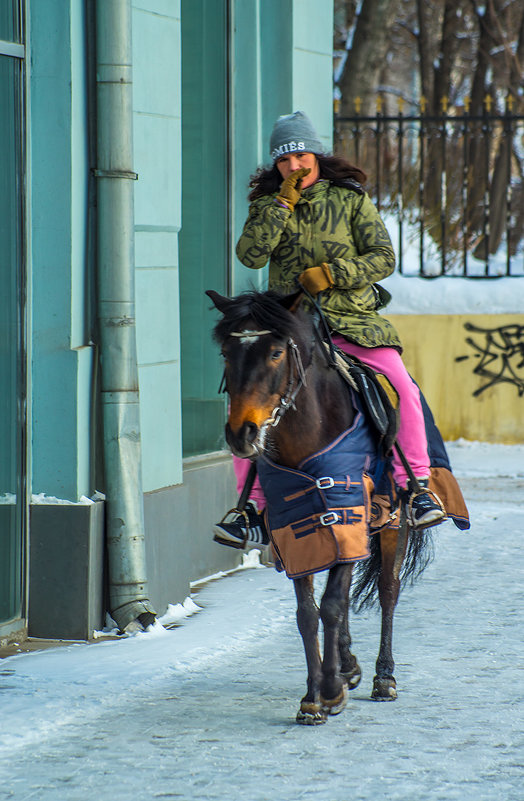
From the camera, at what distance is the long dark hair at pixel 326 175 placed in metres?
4.99

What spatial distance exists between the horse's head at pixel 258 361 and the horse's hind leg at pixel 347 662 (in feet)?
3.85

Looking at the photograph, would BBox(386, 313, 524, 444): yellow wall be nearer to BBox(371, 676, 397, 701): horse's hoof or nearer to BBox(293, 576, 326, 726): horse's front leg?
BBox(371, 676, 397, 701): horse's hoof

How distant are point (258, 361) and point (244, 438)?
291 mm

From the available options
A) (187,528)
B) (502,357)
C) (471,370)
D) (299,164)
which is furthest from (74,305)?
(502,357)

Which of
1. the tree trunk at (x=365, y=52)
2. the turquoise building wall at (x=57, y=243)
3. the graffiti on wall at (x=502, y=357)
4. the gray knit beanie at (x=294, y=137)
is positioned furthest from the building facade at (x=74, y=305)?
the tree trunk at (x=365, y=52)

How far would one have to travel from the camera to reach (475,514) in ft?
30.6

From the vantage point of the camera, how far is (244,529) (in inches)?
191

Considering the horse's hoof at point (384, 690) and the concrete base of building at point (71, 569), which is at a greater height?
the concrete base of building at point (71, 569)

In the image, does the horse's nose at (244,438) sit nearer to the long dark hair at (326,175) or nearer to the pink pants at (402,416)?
the pink pants at (402,416)

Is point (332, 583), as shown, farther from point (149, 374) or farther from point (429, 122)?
point (429, 122)

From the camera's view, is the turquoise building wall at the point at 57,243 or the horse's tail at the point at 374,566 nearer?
the horse's tail at the point at 374,566

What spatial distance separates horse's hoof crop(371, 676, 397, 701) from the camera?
16.0 feet

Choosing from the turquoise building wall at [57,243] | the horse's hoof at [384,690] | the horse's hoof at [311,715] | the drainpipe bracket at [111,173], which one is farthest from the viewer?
the drainpipe bracket at [111,173]

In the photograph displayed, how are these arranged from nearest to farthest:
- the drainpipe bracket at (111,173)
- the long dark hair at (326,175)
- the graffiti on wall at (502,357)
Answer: the long dark hair at (326,175) → the drainpipe bracket at (111,173) → the graffiti on wall at (502,357)
